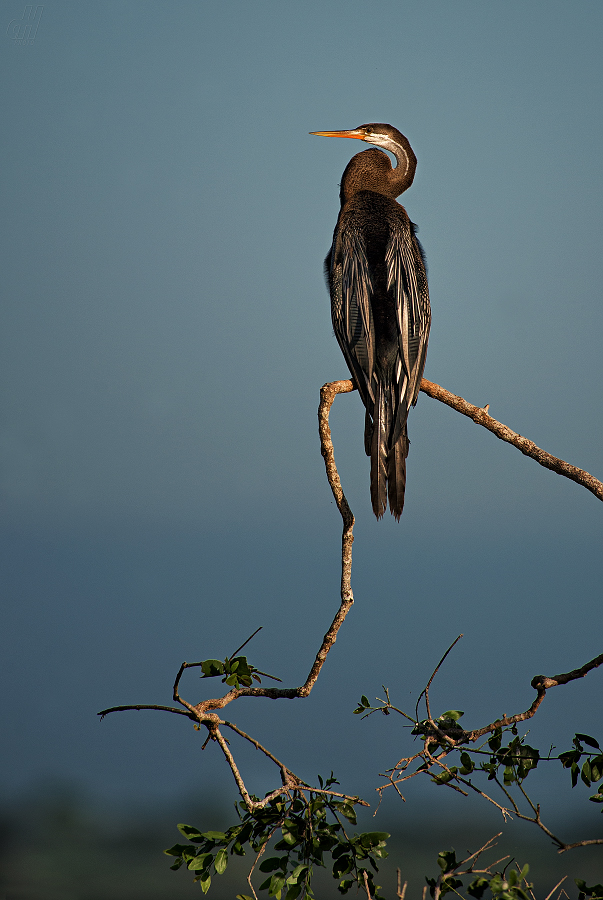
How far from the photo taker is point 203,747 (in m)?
1.85

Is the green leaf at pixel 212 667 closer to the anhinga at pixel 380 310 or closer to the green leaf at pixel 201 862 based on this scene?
the green leaf at pixel 201 862

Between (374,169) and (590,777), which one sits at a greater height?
(374,169)

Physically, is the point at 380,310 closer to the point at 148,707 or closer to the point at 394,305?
the point at 394,305

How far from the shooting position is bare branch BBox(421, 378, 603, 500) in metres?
2.75

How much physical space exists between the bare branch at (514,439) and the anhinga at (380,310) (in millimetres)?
116

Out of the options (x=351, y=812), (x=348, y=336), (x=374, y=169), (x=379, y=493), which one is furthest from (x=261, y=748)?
(x=374, y=169)

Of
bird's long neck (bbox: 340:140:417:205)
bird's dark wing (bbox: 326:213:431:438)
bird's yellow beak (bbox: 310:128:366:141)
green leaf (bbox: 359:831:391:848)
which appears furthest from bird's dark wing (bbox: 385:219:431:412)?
green leaf (bbox: 359:831:391:848)

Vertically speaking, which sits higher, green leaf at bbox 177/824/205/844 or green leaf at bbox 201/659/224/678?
green leaf at bbox 201/659/224/678

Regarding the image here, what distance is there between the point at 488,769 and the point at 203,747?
86cm

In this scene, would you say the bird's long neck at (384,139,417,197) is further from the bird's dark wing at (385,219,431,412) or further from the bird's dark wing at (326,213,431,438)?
the bird's dark wing at (385,219,431,412)

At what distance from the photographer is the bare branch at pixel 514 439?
275 cm

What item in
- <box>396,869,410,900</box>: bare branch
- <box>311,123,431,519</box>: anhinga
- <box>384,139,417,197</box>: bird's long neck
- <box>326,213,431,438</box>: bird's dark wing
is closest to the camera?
<box>396,869,410,900</box>: bare branch

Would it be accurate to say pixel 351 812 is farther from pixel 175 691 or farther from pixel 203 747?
pixel 175 691

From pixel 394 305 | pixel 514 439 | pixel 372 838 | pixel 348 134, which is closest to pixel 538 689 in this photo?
pixel 372 838
